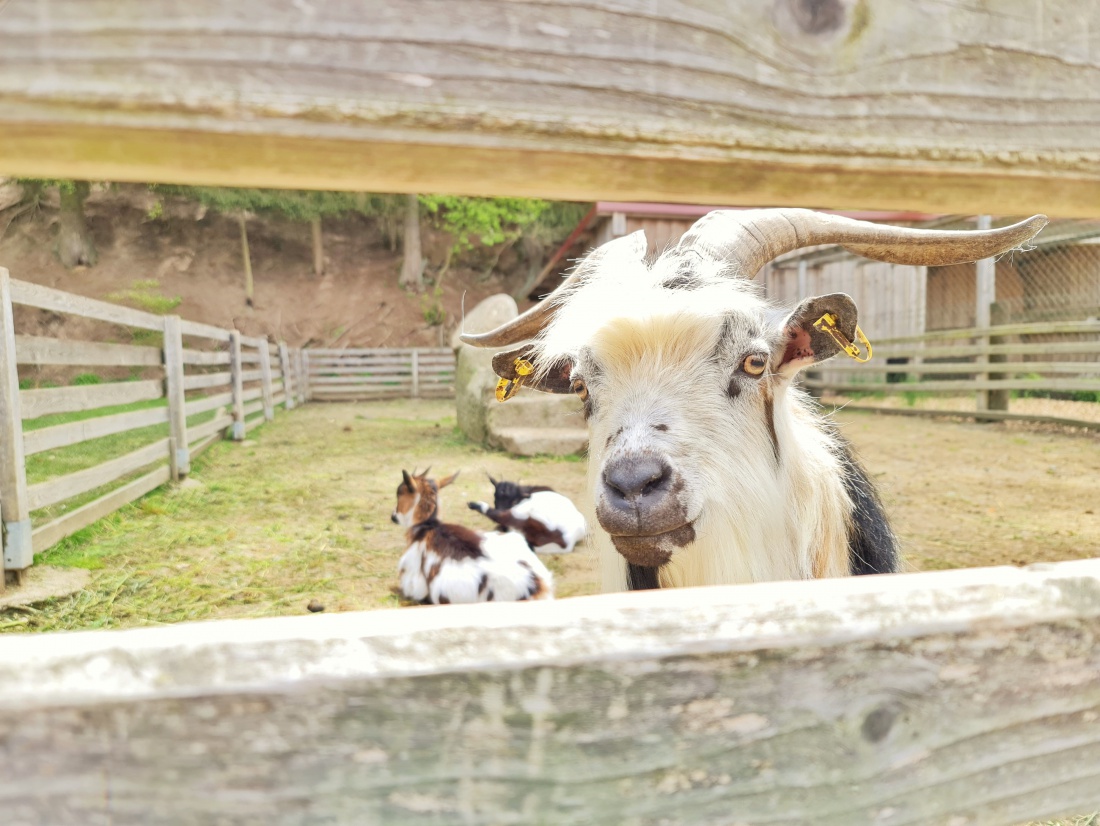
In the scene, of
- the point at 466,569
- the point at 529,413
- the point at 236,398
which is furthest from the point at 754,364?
the point at 236,398

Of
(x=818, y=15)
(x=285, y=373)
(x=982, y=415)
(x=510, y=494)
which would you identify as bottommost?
(x=510, y=494)

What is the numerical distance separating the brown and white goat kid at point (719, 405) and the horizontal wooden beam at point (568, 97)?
121cm

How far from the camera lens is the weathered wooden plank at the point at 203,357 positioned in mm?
9383

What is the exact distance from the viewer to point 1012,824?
0.90m

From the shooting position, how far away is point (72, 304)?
5305 mm

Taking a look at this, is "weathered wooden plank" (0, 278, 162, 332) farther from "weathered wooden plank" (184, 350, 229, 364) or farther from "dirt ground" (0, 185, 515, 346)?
"dirt ground" (0, 185, 515, 346)

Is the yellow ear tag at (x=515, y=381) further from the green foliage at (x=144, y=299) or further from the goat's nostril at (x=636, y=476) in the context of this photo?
the green foliage at (x=144, y=299)

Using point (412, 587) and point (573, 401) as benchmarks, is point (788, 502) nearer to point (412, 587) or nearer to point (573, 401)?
point (412, 587)

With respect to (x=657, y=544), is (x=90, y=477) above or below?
below

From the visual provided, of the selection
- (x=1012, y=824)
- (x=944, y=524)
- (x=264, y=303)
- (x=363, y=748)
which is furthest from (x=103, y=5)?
(x=264, y=303)

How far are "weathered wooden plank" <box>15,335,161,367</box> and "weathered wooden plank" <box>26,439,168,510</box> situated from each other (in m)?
0.86

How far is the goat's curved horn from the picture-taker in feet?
8.32

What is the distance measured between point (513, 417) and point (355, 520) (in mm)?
3999

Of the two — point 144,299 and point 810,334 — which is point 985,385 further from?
point 144,299
